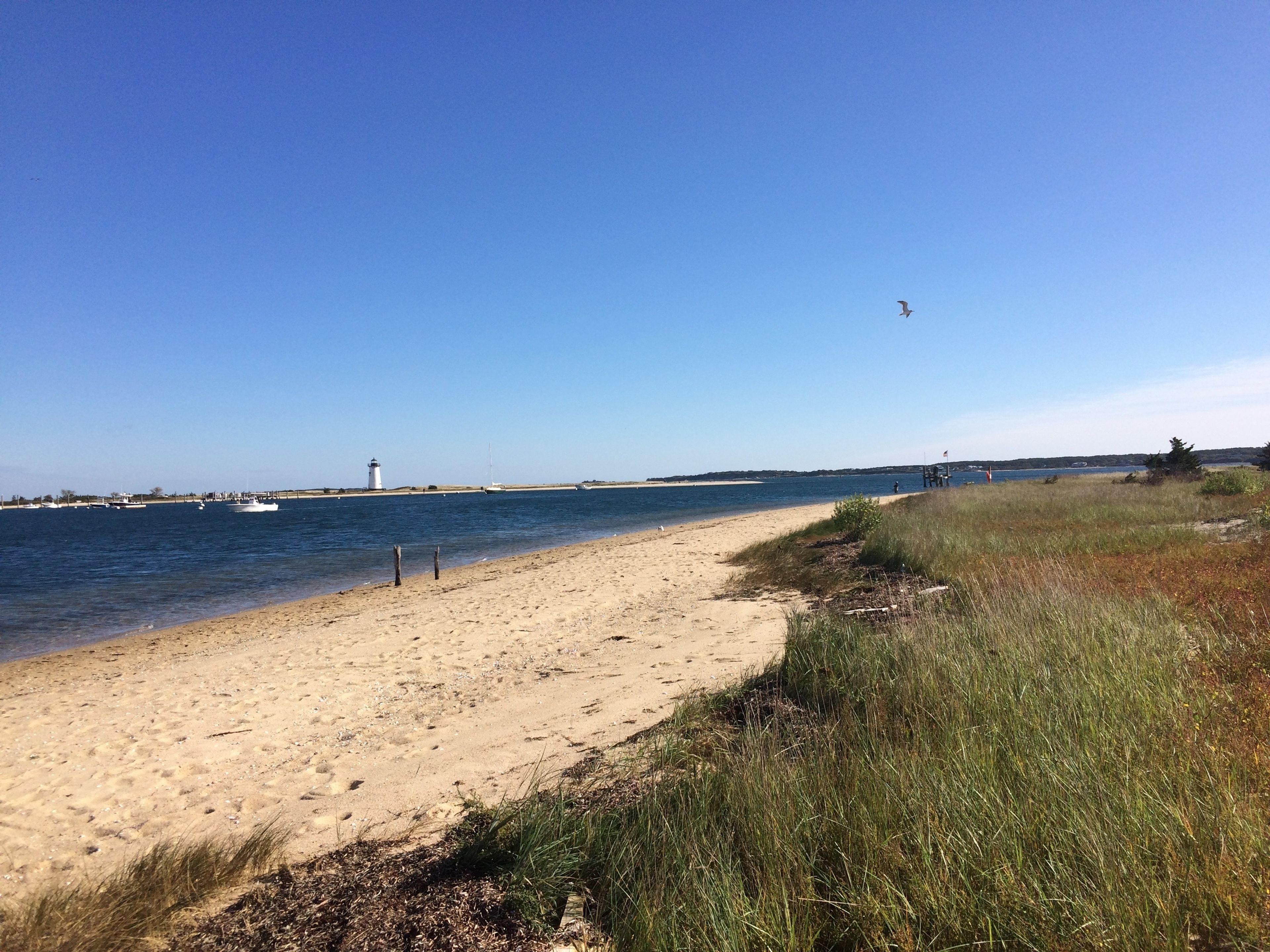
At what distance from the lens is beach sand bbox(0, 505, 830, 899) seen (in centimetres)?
567

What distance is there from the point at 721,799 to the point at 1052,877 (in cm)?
159

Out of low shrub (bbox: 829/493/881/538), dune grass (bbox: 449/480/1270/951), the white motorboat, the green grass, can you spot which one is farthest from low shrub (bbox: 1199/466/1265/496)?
the white motorboat

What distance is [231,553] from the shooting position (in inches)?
1393

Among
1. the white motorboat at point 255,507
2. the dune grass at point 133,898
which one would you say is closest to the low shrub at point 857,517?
the dune grass at point 133,898

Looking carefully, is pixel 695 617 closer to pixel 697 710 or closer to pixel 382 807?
pixel 697 710

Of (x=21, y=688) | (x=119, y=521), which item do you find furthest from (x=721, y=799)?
(x=119, y=521)

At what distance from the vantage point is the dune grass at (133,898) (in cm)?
329

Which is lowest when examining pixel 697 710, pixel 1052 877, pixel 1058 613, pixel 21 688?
pixel 21 688

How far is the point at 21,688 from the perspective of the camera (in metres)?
11.6

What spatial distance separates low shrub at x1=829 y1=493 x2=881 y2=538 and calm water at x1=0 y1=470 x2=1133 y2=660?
52.1 feet

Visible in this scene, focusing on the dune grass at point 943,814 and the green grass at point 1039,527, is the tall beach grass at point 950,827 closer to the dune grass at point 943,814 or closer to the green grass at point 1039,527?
the dune grass at point 943,814

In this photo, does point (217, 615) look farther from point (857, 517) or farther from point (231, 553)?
point (231, 553)

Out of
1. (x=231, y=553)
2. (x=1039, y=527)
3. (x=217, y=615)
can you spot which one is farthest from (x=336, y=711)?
(x=231, y=553)

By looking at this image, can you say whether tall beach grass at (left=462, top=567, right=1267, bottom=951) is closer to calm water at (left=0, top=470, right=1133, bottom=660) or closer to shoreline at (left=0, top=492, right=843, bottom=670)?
shoreline at (left=0, top=492, right=843, bottom=670)
